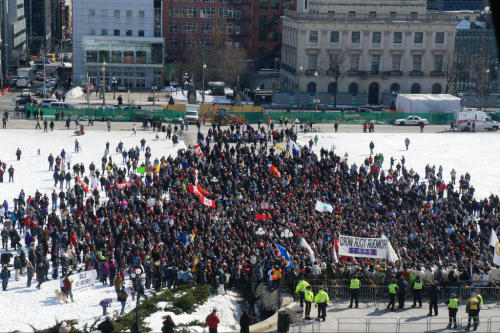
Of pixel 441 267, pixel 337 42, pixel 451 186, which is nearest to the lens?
pixel 441 267

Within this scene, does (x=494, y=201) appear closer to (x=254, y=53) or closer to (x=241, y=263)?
(x=241, y=263)

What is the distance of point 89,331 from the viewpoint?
22953 mm

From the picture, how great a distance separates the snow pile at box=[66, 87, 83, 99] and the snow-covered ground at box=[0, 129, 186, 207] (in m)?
25.7

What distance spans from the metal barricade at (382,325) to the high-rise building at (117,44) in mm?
78686

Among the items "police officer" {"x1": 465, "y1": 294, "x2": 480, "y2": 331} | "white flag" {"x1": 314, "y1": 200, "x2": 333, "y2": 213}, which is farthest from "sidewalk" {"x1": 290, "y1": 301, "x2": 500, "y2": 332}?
"white flag" {"x1": 314, "y1": 200, "x2": 333, "y2": 213}

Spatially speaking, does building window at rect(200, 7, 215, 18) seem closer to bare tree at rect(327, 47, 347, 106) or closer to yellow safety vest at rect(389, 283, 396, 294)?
bare tree at rect(327, 47, 347, 106)

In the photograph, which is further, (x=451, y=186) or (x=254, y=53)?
(x=254, y=53)

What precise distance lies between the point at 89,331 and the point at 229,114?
174 feet

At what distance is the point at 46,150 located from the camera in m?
57.5

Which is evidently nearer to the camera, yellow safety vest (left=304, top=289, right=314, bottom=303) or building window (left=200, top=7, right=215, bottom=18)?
yellow safety vest (left=304, top=289, right=314, bottom=303)

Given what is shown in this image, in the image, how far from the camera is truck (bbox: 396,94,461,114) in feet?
270

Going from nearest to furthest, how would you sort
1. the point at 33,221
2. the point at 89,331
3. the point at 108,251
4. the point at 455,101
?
1. the point at 89,331
2. the point at 108,251
3. the point at 33,221
4. the point at 455,101

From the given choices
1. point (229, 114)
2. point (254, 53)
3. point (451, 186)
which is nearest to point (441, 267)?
point (451, 186)

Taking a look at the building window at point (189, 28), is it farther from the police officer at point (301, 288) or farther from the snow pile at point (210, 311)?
the police officer at point (301, 288)
